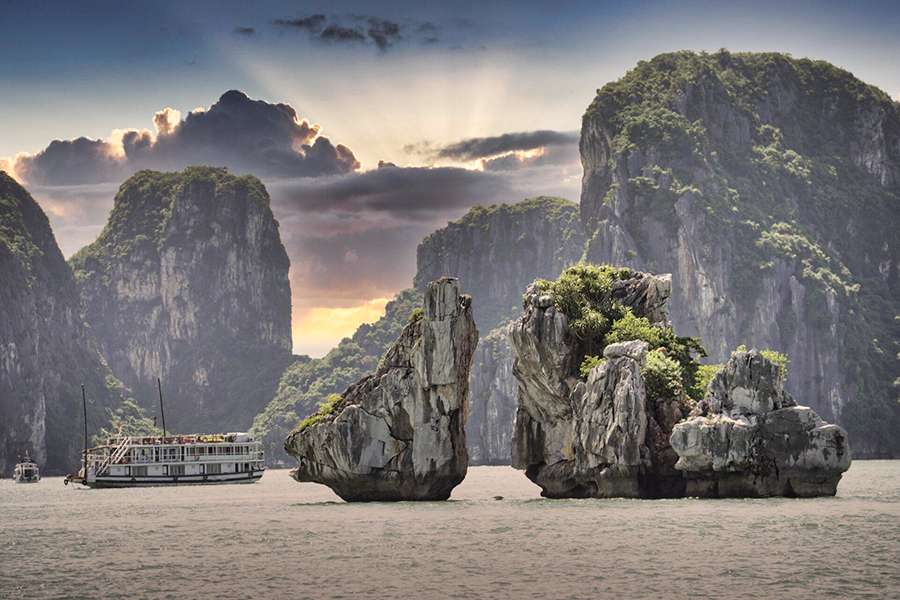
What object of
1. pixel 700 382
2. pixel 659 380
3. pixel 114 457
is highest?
pixel 700 382

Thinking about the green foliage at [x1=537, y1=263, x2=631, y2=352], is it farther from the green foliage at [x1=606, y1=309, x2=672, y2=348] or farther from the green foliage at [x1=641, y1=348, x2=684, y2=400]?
the green foliage at [x1=641, y1=348, x2=684, y2=400]

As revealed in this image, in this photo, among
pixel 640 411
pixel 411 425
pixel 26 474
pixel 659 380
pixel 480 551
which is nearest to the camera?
pixel 480 551

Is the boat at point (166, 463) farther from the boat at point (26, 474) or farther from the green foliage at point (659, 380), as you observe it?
the green foliage at point (659, 380)

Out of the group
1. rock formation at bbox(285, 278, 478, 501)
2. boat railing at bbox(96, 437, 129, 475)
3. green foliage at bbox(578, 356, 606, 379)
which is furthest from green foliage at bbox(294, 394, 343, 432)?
boat railing at bbox(96, 437, 129, 475)

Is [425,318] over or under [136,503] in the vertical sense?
over

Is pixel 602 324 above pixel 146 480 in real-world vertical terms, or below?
above

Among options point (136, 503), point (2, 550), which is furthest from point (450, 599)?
point (136, 503)

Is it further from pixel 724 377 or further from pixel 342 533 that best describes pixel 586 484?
pixel 342 533

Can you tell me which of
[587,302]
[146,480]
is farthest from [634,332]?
[146,480]

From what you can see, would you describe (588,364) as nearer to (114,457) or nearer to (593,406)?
(593,406)
